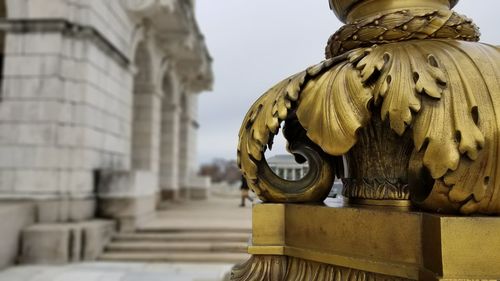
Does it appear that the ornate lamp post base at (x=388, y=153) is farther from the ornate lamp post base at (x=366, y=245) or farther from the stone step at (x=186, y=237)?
the stone step at (x=186, y=237)

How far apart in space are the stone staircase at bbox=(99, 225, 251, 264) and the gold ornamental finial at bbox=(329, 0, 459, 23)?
17.0ft

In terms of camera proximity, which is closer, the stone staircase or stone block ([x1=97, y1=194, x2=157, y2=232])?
the stone staircase

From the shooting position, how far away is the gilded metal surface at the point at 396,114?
88cm

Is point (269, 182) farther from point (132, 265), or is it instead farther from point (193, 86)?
point (193, 86)

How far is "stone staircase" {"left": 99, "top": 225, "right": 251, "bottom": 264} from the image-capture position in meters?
6.48

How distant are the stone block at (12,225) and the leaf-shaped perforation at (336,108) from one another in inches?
226

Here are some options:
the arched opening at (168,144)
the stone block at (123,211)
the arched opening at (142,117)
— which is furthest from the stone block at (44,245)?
the arched opening at (168,144)

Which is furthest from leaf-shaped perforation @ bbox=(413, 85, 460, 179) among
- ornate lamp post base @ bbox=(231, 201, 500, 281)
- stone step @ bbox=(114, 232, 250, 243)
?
stone step @ bbox=(114, 232, 250, 243)

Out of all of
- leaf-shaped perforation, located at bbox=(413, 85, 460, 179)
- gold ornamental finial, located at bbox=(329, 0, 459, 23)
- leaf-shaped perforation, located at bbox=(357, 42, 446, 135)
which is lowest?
leaf-shaped perforation, located at bbox=(413, 85, 460, 179)

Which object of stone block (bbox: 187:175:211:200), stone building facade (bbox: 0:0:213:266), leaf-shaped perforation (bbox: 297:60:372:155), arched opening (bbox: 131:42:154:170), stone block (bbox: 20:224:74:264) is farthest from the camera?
stone block (bbox: 187:175:211:200)

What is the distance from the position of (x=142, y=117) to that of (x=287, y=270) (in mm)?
10595

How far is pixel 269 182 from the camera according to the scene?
1.19 meters

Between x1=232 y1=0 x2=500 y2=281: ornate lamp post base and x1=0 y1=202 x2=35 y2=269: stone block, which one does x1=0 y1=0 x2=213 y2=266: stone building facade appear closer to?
x1=0 y1=202 x2=35 y2=269: stone block

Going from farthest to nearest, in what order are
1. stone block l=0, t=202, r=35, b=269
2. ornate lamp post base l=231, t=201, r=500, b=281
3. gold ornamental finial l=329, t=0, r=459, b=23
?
stone block l=0, t=202, r=35, b=269
gold ornamental finial l=329, t=0, r=459, b=23
ornate lamp post base l=231, t=201, r=500, b=281
